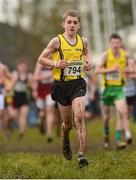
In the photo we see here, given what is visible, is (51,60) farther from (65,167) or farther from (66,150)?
(65,167)

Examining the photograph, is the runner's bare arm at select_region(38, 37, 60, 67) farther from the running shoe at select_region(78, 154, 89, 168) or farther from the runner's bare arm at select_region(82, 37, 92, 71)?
the running shoe at select_region(78, 154, 89, 168)

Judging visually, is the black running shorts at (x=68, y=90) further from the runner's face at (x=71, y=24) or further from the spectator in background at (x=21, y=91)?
the spectator in background at (x=21, y=91)

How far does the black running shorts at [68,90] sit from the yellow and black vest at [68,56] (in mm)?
73

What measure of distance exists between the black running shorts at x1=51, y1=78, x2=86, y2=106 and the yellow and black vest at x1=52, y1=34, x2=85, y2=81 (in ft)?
0.24

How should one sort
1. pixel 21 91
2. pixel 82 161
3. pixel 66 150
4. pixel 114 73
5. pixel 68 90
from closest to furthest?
pixel 82 161, pixel 68 90, pixel 66 150, pixel 114 73, pixel 21 91

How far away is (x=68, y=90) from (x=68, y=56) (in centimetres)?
50

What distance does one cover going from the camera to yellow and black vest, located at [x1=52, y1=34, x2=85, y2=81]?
360 inches

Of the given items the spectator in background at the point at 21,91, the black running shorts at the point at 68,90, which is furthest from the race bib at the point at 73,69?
the spectator in background at the point at 21,91

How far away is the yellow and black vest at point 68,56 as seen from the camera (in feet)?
30.0

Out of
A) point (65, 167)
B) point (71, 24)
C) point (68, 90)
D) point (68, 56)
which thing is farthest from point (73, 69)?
point (65, 167)

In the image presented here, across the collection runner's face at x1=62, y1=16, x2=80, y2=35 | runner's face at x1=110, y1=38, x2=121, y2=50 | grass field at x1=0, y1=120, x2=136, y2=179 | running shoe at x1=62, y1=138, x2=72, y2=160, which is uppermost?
runner's face at x1=110, y1=38, x2=121, y2=50

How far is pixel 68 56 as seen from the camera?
9.15m

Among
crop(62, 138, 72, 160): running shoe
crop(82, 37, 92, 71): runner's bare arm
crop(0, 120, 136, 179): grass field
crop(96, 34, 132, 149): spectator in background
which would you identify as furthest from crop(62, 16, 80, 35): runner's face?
crop(96, 34, 132, 149): spectator in background

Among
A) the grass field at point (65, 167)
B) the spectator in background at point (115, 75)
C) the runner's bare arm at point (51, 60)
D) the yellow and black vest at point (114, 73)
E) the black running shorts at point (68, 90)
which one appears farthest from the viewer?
the yellow and black vest at point (114, 73)
